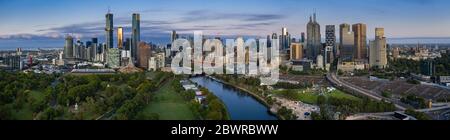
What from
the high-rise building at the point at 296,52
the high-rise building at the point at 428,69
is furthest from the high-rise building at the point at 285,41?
the high-rise building at the point at 428,69

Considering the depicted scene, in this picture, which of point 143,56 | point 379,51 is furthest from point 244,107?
point 379,51

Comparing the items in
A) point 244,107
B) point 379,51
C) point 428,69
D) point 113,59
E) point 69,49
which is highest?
point 69,49

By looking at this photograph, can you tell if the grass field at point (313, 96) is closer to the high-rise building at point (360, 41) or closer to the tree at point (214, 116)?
the tree at point (214, 116)

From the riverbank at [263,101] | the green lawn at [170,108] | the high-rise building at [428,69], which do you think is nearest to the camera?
the green lawn at [170,108]

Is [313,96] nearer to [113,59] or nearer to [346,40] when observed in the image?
[113,59]

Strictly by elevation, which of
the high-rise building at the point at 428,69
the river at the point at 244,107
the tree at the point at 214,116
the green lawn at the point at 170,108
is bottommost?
the river at the point at 244,107

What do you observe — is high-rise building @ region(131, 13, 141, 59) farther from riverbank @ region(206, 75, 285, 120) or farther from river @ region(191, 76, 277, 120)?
river @ region(191, 76, 277, 120)
